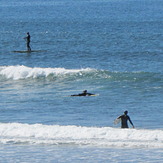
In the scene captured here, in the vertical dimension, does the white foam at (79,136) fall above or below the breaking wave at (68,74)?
below

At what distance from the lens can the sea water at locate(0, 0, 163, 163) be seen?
82.6ft

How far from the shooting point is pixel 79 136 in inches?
1088

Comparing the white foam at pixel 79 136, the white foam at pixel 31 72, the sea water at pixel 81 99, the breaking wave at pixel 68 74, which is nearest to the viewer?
the sea water at pixel 81 99

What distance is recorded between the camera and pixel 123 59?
169 ft

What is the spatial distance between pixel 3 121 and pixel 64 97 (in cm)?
709

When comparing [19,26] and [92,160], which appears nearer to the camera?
[92,160]

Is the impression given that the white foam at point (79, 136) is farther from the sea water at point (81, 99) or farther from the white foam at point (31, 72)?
the white foam at point (31, 72)

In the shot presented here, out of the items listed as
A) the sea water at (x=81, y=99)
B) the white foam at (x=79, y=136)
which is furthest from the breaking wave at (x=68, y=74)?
the white foam at (x=79, y=136)

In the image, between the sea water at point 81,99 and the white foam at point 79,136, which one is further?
the white foam at point 79,136

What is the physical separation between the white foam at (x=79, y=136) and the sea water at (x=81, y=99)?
0.04 m

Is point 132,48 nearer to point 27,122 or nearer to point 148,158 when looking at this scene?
A: point 27,122

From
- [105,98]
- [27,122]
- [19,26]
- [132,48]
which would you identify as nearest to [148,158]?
[27,122]

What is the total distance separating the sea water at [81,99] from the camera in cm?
2519

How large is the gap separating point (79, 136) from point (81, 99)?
848 centimetres
